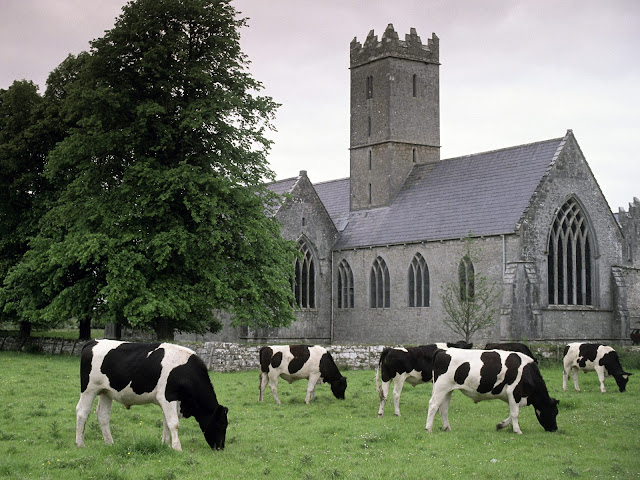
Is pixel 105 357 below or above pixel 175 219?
below

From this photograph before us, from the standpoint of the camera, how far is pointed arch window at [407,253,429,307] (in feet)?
151

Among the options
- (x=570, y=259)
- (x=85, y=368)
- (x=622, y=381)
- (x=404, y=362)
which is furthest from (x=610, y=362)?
(x=570, y=259)

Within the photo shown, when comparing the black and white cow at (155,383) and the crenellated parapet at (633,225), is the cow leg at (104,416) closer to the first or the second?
the black and white cow at (155,383)

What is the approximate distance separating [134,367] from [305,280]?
3626 centimetres

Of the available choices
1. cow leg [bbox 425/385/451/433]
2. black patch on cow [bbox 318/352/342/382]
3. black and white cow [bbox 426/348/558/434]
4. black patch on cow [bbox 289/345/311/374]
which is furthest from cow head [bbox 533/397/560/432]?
black patch on cow [bbox 289/345/311/374]

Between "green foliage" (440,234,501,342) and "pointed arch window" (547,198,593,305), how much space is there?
12.1 feet

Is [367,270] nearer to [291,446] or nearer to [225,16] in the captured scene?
[225,16]

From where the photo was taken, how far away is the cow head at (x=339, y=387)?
22.6 meters

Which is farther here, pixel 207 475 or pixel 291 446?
pixel 291 446

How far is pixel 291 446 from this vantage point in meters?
15.6

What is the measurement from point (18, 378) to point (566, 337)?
28.2 m

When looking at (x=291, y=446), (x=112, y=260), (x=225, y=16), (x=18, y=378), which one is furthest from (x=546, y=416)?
(x=225, y=16)

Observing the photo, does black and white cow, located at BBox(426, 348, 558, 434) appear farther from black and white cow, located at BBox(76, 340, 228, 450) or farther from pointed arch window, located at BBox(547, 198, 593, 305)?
pointed arch window, located at BBox(547, 198, 593, 305)

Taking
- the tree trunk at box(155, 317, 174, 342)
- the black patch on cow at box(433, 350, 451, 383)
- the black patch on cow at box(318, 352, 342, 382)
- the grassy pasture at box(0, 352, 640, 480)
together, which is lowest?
the grassy pasture at box(0, 352, 640, 480)
